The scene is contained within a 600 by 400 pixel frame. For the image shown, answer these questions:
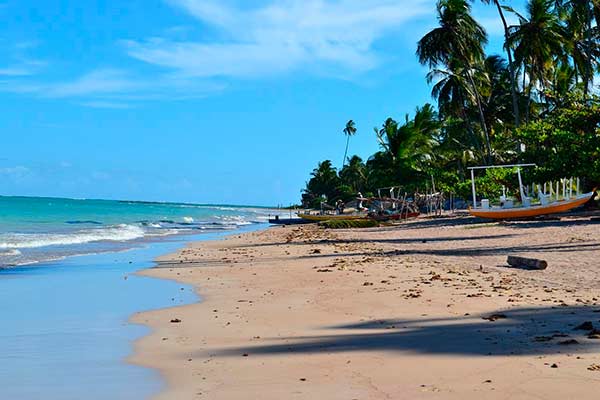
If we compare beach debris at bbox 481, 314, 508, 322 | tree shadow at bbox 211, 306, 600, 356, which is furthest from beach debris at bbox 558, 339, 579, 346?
beach debris at bbox 481, 314, 508, 322

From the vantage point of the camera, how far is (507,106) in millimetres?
47188

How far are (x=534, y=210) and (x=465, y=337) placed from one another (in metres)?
23.2

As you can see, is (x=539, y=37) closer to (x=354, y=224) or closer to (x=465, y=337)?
(x=354, y=224)

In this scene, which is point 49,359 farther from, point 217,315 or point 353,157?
point 353,157

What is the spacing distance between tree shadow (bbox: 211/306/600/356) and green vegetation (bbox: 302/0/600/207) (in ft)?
55.8

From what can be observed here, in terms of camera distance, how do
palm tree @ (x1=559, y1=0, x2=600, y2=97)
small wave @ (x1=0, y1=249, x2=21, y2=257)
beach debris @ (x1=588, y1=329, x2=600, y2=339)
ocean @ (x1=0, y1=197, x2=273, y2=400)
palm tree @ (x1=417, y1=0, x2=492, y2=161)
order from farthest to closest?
palm tree @ (x1=417, y1=0, x2=492, y2=161) < palm tree @ (x1=559, y1=0, x2=600, y2=97) < small wave @ (x1=0, y1=249, x2=21, y2=257) < beach debris @ (x1=588, y1=329, x2=600, y2=339) < ocean @ (x1=0, y1=197, x2=273, y2=400)

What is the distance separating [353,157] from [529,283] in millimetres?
86488

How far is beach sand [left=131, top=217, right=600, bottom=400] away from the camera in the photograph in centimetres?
527

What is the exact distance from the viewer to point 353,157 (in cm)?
9669

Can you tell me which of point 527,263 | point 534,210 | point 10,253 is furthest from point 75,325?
point 534,210

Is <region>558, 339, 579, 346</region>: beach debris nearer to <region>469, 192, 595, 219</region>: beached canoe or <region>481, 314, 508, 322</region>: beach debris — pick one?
<region>481, 314, 508, 322</region>: beach debris

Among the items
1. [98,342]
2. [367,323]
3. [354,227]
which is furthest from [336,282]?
[354,227]

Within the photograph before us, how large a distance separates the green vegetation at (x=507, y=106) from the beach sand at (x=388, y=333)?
11.8 m

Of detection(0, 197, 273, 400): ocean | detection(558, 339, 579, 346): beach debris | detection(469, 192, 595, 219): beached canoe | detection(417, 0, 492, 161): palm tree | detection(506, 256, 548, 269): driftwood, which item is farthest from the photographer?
detection(417, 0, 492, 161): palm tree
